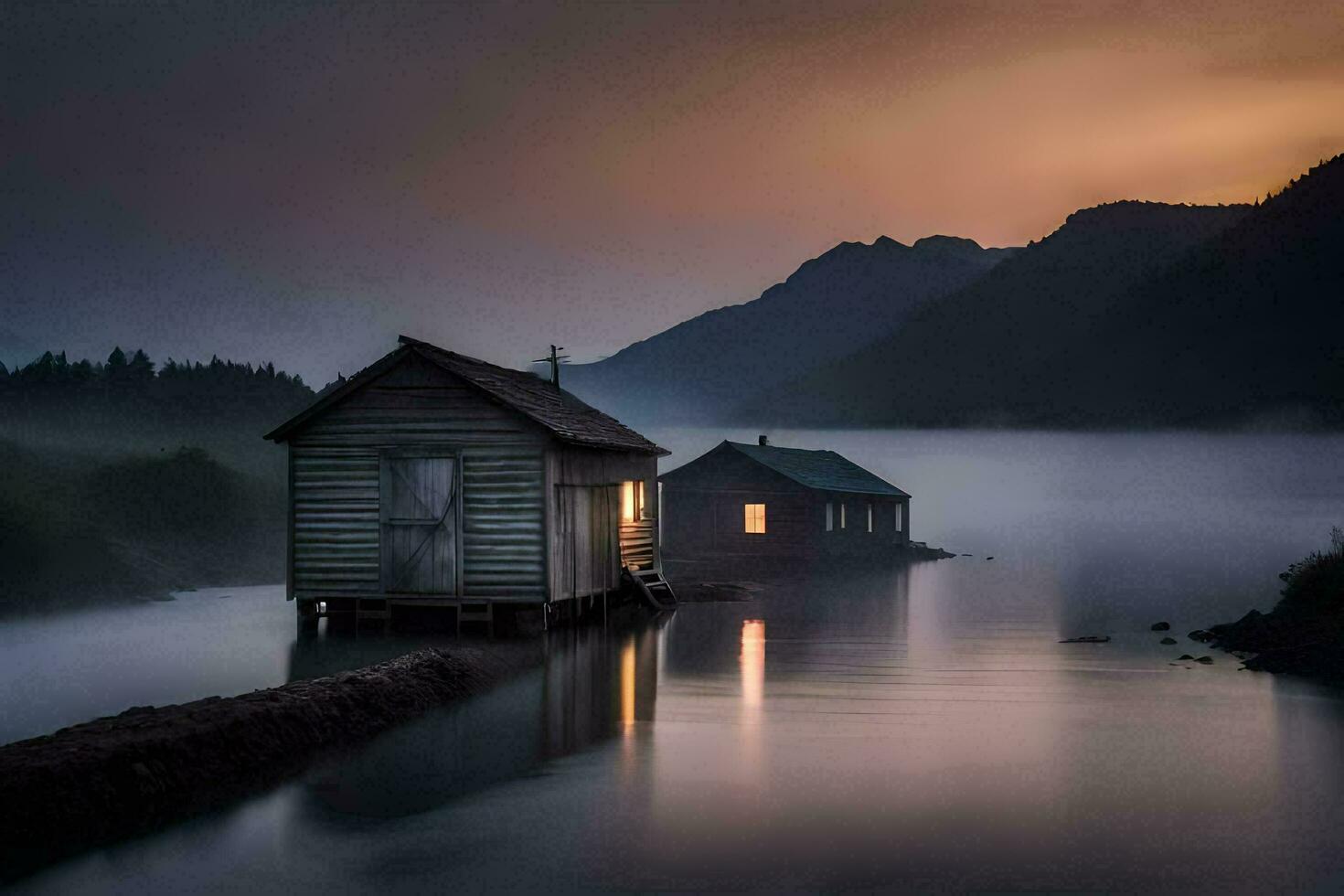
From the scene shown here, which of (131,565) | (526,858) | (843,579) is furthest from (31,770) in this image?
(843,579)

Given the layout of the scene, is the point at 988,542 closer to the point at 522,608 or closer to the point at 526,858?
the point at 522,608

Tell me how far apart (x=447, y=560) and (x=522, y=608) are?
78.3 inches

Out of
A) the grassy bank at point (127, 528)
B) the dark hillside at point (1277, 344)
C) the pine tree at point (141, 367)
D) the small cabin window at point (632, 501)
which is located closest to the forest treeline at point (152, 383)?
the pine tree at point (141, 367)

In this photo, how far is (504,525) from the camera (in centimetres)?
2891

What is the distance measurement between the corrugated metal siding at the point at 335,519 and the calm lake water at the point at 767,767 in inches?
69.0

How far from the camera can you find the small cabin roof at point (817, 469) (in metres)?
61.0

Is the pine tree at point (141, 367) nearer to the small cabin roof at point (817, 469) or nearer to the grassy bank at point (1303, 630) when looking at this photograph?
the small cabin roof at point (817, 469)

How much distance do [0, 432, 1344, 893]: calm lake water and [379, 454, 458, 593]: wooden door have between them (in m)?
2.19

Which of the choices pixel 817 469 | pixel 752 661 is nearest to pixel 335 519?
pixel 752 661

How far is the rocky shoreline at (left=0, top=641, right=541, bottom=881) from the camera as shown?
1244cm

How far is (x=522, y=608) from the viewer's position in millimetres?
29188

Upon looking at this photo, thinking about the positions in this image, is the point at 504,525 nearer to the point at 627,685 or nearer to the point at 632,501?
the point at 627,685

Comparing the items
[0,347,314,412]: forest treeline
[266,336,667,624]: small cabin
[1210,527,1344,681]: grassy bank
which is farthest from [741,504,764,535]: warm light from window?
[0,347,314,412]: forest treeline

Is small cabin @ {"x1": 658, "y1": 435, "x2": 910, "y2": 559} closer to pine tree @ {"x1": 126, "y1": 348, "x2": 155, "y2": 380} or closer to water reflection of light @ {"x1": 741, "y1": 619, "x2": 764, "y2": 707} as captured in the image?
water reflection of light @ {"x1": 741, "y1": 619, "x2": 764, "y2": 707}
